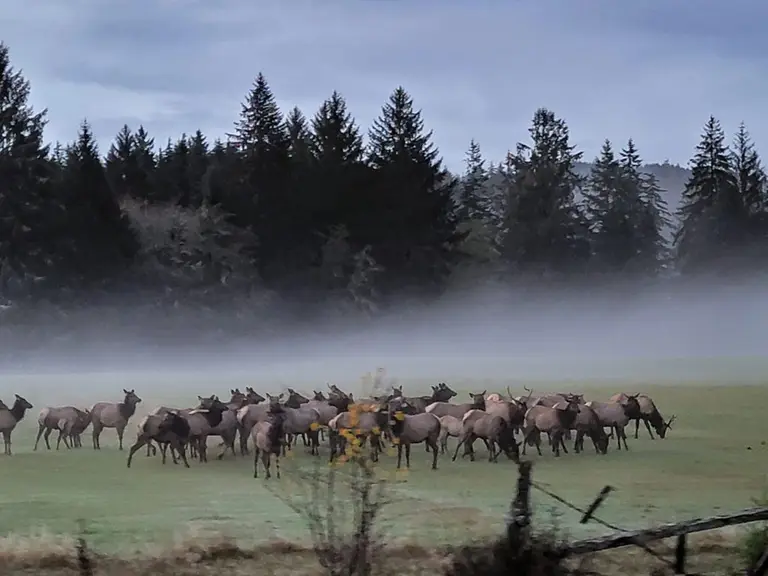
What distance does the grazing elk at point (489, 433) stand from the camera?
533 inches

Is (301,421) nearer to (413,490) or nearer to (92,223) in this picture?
(413,490)

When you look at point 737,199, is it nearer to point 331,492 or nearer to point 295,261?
point 295,261

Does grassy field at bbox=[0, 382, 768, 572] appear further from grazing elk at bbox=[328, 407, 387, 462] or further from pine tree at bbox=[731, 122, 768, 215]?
pine tree at bbox=[731, 122, 768, 215]

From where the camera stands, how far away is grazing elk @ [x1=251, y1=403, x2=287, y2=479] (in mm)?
12531

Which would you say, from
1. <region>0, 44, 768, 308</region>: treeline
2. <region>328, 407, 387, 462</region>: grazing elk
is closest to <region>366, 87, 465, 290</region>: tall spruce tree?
<region>0, 44, 768, 308</region>: treeline

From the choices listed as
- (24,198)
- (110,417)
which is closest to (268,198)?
(24,198)

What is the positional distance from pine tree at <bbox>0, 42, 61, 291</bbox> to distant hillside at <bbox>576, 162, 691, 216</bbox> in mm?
22647

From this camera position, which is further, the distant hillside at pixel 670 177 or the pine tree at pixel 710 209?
the distant hillside at pixel 670 177

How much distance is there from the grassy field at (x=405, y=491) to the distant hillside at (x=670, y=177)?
29511mm

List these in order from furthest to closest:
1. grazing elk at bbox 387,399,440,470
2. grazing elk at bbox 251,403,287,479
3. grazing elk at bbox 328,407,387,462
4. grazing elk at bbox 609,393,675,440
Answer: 1. grazing elk at bbox 609,393,675,440
2. grazing elk at bbox 387,399,440,470
3. grazing elk at bbox 251,403,287,479
4. grazing elk at bbox 328,407,387,462

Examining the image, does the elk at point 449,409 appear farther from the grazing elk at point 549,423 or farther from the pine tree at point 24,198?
the pine tree at point 24,198

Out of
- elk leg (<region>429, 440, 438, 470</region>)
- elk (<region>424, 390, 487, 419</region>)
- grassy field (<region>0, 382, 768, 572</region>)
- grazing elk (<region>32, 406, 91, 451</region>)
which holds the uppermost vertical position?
→ elk (<region>424, 390, 487, 419</region>)

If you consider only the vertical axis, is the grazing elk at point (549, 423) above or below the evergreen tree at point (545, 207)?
below

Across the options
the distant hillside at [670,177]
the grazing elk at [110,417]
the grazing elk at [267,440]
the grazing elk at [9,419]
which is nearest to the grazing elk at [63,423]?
the grazing elk at [110,417]
